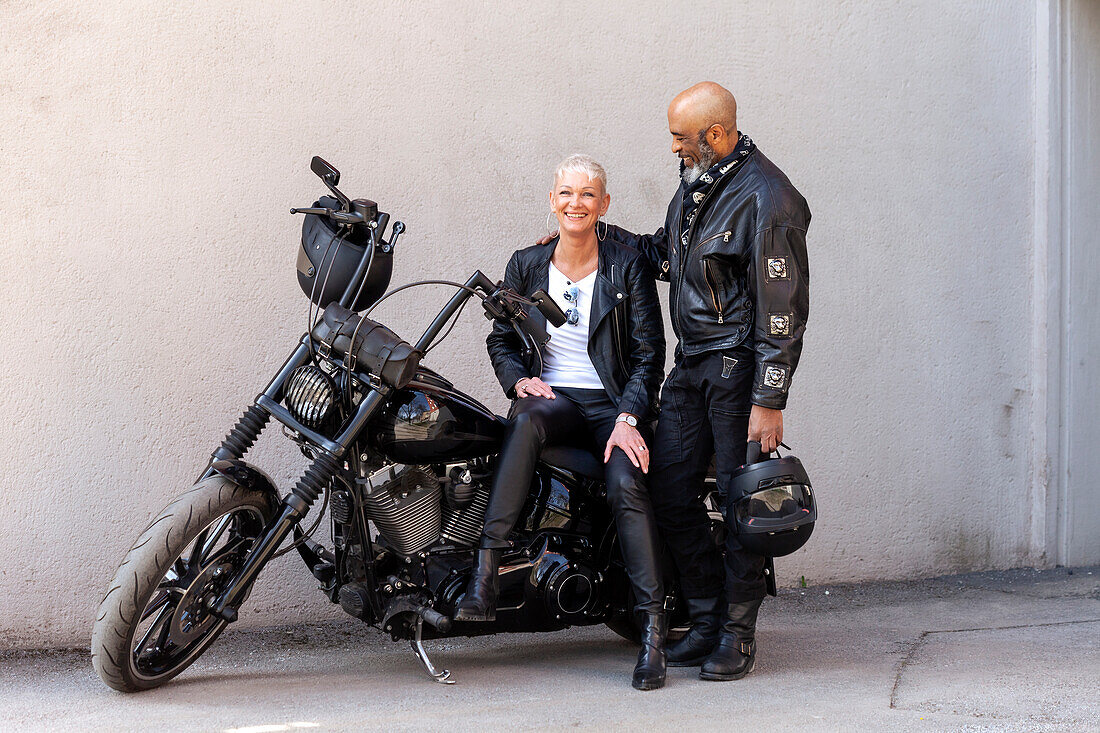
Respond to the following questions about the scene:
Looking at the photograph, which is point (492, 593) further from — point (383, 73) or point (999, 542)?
point (999, 542)

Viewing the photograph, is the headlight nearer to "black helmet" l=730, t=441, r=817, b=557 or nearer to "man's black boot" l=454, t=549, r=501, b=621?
"man's black boot" l=454, t=549, r=501, b=621

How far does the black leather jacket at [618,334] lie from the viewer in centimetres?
349

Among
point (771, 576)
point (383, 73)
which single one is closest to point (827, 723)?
point (771, 576)

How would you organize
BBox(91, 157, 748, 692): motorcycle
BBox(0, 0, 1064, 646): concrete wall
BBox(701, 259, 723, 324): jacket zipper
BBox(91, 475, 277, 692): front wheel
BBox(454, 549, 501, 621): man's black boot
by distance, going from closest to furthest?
BBox(91, 475, 277, 692): front wheel
BBox(91, 157, 748, 692): motorcycle
BBox(454, 549, 501, 621): man's black boot
BBox(701, 259, 723, 324): jacket zipper
BBox(0, 0, 1064, 646): concrete wall

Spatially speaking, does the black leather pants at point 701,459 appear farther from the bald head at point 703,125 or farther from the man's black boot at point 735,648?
the bald head at point 703,125

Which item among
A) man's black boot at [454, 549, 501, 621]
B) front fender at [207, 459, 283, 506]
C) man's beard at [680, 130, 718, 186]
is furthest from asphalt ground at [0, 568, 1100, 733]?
man's beard at [680, 130, 718, 186]

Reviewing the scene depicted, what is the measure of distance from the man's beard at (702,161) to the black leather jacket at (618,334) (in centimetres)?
34

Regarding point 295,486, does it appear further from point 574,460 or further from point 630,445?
point 630,445

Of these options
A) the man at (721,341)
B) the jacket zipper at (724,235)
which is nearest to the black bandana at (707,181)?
the man at (721,341)

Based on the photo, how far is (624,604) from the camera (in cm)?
355

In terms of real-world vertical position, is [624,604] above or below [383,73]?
below

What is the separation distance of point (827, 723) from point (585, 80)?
2.85 m

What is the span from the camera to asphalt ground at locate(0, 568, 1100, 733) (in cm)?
292

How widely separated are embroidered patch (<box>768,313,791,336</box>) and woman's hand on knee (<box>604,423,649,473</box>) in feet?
1.84
